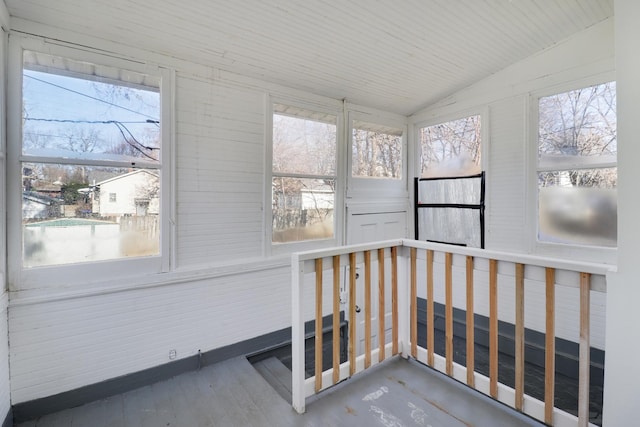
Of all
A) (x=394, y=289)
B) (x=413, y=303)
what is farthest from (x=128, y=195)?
(x=413, y=303)

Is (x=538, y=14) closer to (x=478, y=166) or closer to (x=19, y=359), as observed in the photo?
(x=478, y=166)

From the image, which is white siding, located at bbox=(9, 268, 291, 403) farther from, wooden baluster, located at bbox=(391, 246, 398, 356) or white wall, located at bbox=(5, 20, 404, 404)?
wooden baluster, located at bbox=(391, 246, 398, 356)

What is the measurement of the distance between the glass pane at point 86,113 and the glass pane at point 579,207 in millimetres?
3402

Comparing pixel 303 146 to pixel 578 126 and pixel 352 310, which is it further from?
pixel 578 126

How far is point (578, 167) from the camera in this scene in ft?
8.99

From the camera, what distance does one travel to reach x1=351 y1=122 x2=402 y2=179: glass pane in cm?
Result: 366

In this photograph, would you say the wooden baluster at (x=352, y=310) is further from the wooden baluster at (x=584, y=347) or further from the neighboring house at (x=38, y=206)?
the neighboring house at (x=38, y=206)

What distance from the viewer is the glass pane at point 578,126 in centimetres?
259

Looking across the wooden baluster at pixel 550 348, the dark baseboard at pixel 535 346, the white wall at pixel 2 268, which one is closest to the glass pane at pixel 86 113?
the white wall at pixel 2 268

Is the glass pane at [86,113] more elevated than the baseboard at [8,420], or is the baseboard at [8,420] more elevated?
the glass pane at [86,113]

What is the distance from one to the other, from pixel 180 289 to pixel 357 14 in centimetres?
244

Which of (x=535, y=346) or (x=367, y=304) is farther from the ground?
(x=367, y=304)

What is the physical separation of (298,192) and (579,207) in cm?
251

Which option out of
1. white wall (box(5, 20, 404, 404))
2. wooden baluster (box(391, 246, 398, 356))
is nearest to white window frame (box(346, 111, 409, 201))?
white wall (box(5, 20, 404, 404))
